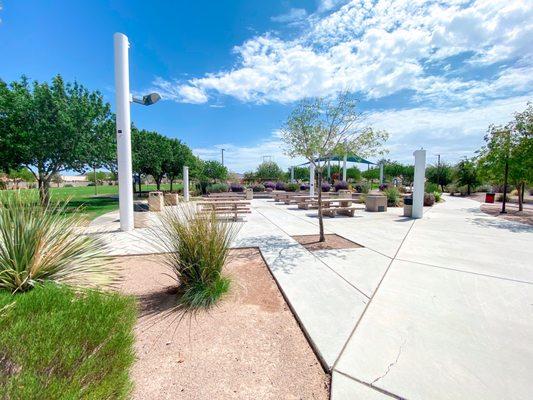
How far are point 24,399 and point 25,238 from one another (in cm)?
232

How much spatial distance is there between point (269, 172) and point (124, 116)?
2862 cm

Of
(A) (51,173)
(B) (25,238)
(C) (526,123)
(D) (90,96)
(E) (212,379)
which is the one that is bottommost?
(E) (212,379)

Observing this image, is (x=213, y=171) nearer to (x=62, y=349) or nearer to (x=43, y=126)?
(x=43, y=126)

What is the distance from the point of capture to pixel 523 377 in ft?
6.75

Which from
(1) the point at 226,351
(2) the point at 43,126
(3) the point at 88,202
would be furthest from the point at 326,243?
(3) the point at 88,202

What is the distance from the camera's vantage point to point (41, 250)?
284 centimetres

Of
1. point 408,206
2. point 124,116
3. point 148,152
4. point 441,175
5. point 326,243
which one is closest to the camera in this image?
point 326,243

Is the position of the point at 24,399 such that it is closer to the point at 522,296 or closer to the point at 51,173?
the point at 522,296

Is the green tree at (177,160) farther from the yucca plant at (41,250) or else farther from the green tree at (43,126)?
the yucca plant at (41,250)

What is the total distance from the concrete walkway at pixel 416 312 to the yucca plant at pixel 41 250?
243 centimetres

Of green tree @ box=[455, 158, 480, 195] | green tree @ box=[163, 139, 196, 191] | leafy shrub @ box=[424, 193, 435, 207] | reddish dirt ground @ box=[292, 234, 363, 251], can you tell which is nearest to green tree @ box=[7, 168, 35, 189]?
reddish dirt ground @ box=[292, 234, 363, 251]

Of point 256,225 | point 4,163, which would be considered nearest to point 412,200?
point 256,225

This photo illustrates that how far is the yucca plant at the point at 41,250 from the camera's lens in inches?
106

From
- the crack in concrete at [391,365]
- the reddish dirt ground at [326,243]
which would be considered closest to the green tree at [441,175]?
the reddish dirt ground at [326,243]
